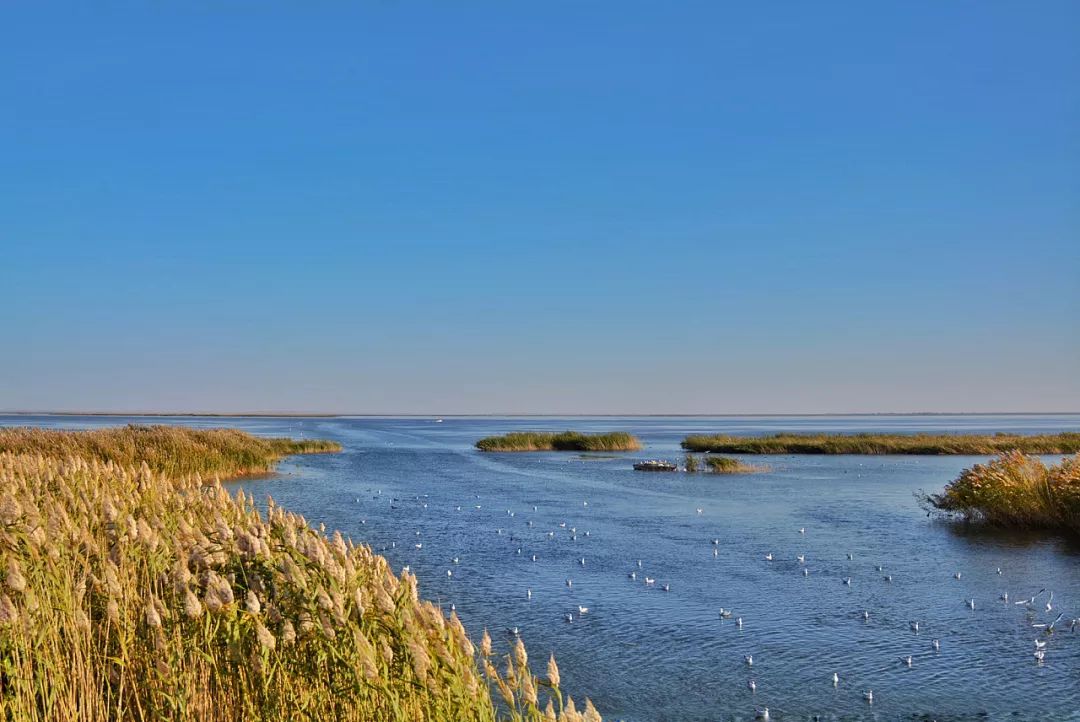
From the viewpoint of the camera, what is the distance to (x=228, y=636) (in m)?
4.65

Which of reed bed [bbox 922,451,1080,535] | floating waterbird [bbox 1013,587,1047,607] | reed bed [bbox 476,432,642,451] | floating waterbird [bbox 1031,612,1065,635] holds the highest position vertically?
reed bed [bbox 922,451,1080,535]

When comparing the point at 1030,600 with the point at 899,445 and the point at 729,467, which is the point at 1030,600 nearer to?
the point at 729,467

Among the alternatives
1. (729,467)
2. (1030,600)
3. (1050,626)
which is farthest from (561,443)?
(1050,626)

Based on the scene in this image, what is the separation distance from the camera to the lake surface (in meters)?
9.27

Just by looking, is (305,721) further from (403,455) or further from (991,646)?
(403,455)

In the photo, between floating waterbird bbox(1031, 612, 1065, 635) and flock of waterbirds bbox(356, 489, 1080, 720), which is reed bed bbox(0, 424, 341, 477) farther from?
floating waterbird bbox(1031, 612, 1065, 635)

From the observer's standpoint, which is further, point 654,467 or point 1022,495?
point 654,467

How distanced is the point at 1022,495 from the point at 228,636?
70.3 feet

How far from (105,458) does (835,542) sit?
75.4 ft

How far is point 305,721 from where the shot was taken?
4820mm

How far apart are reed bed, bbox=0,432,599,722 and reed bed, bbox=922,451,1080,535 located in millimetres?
19417

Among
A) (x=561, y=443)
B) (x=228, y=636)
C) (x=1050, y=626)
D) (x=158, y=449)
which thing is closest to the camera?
(x=228, y=636)

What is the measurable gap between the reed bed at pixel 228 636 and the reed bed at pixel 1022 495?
1942 centimetres

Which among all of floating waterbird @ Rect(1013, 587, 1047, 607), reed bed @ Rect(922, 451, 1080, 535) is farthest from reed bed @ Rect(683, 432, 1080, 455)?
floating waterbird @ Rect(1013, 587, 1047, 607)
